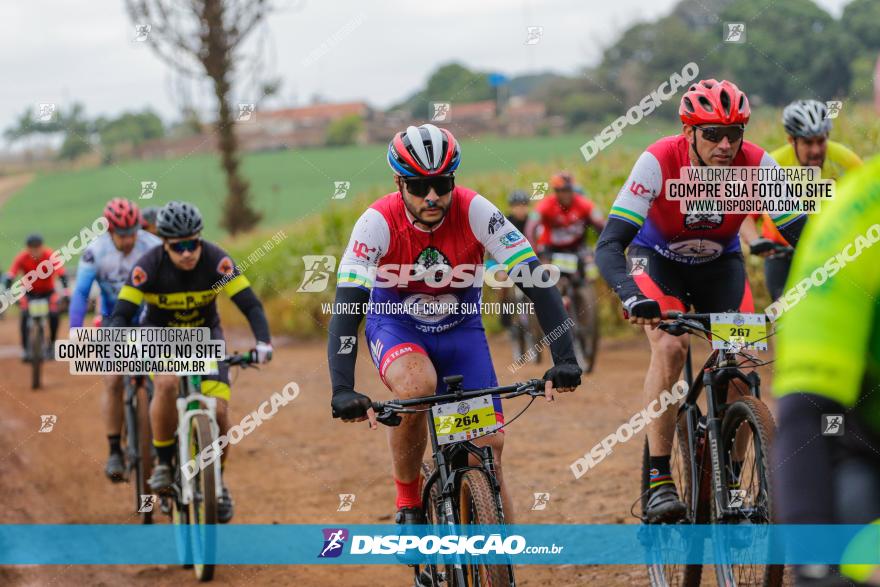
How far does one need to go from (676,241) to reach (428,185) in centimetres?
151

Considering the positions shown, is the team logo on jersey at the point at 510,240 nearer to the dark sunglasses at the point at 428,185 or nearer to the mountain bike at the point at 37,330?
the dark sunglasses at the point at 428,185

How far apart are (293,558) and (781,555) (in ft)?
14.3

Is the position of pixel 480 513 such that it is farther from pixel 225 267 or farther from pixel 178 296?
pixel 178 296

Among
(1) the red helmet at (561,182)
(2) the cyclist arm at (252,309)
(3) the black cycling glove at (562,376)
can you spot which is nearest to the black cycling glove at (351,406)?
(3) the black cycling glove at (562,376)

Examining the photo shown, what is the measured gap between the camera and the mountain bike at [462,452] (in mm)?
4785

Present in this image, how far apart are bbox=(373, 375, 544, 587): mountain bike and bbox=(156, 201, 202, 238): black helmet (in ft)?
10.7

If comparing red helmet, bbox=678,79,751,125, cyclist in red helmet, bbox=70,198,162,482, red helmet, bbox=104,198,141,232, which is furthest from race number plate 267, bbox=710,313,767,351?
red helmet, bbox=104,198,141,232

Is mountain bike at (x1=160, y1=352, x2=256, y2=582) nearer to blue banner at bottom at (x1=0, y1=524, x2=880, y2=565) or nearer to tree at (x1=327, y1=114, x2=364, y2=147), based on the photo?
blue banner at bottom at (x1=0, y1=524, x2=880, y2=565)

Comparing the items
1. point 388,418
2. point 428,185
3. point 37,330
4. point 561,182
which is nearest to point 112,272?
point 428,185

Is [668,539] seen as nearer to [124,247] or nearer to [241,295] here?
[241,295]

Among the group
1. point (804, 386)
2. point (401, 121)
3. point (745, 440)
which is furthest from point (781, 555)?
point (401, 121)

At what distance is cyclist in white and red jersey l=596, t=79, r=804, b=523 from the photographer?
5.67m

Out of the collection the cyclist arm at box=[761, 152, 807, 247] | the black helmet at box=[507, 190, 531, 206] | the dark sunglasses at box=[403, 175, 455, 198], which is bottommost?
the cyclist arm at box=[761, 152, 807, 247]

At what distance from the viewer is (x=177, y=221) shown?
306 inches
